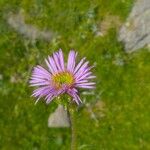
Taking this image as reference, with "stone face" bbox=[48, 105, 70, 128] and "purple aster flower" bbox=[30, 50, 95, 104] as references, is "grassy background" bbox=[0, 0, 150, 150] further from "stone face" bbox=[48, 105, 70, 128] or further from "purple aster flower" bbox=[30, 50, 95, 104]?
"purple aster flower" bbox=[30, 50, 95, 104]

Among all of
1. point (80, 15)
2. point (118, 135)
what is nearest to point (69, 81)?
point (118, 135)

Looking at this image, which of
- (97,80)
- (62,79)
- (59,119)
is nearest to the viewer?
(62,79)

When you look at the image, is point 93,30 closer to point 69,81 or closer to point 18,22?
point 18,22

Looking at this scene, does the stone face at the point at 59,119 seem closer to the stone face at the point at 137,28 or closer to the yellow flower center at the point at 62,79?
the stone face at the point at 137,28

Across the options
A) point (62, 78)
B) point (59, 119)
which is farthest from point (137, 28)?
point (62, 78)

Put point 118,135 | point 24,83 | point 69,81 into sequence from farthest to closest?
1. point 24,83
2. point 118,135
3. point 69,81

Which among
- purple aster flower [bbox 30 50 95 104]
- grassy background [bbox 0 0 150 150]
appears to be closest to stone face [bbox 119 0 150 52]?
grassy background [bbox 0 0 150 150]

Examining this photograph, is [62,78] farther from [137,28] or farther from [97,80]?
[137,28]
